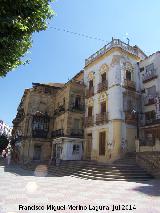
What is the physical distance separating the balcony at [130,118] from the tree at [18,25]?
A: 16.7m

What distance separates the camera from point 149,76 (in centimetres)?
2573

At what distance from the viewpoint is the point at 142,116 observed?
25.4 meters

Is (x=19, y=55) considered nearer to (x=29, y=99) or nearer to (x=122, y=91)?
(x=122, y=91)

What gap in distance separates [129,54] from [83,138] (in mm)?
12486

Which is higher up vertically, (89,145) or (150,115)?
(150,115)

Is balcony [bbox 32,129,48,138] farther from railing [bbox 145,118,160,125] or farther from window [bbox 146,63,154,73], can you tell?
window [bbox 146,63,154,73]

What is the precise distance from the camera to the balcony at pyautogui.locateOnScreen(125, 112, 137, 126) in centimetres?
2394

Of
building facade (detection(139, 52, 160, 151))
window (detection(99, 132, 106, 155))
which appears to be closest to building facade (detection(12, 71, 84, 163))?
window (detection(99, 132, 106, 155))

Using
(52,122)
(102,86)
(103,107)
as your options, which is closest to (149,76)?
(102,86)

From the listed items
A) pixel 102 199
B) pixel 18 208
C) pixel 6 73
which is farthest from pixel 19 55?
pixel 102 199

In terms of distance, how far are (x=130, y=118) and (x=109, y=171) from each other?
836cm

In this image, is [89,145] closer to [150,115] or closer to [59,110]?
[59,110]

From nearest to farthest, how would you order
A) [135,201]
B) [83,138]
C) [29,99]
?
[135,201] → [83,138] → [29,99]

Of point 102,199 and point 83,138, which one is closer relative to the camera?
point 102,199
